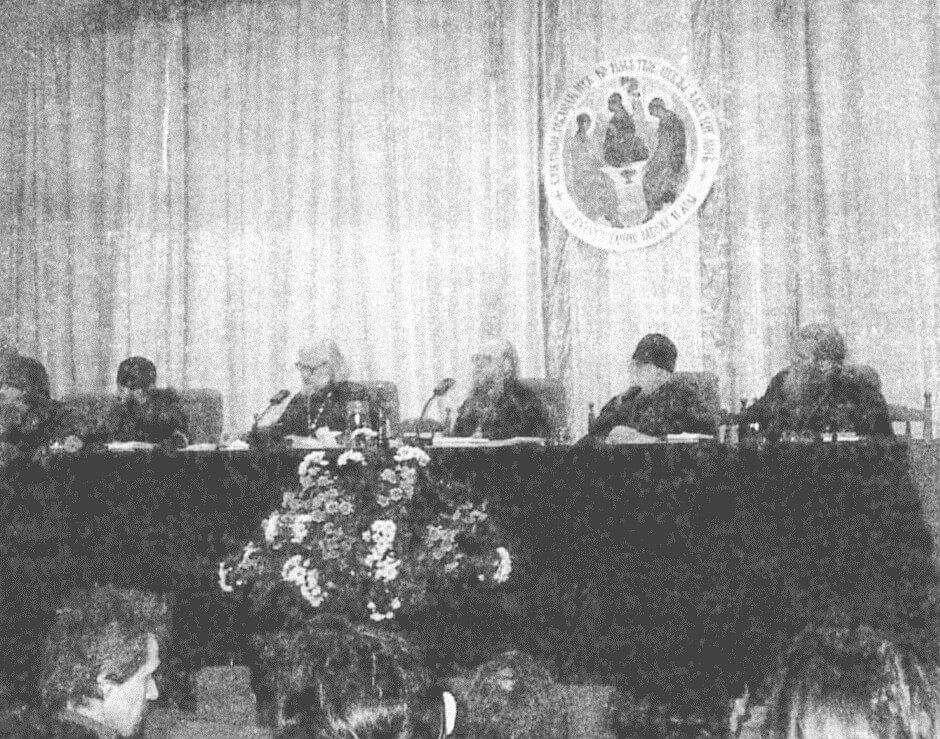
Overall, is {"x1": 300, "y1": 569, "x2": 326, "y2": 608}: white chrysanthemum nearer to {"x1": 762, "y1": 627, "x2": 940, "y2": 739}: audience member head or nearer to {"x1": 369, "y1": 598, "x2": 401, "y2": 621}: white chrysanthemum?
{"x1": 369, "y1": 598, "x2": 401, "y2": 621}: white chrysanthemum

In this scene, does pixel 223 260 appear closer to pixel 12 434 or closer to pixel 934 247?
pixel 12 434

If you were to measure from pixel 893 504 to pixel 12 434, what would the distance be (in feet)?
10.2

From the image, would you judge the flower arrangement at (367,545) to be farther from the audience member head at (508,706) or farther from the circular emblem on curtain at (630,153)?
the circular emblem on curtain at (630,153)

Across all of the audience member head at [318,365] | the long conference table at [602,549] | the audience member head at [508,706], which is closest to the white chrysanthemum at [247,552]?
the long conference table at [602,549]

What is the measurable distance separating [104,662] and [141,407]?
138 inches

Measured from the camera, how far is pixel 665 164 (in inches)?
258

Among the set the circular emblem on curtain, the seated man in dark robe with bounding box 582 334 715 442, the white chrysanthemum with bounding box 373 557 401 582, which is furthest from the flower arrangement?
the circular emblem on curtain

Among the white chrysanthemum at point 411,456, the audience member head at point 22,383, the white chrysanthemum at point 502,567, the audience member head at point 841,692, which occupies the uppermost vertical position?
the audience member head at point 22,383

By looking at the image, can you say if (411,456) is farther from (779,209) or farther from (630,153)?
(630,153)

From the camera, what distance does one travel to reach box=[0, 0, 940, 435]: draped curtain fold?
6.06 metres

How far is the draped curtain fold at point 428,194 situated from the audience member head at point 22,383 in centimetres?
219

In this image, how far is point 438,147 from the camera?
6992 millimetres

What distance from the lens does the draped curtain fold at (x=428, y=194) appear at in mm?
6059

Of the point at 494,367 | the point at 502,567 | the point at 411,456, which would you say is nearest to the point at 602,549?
the point at 502,567
